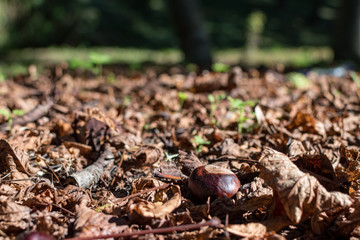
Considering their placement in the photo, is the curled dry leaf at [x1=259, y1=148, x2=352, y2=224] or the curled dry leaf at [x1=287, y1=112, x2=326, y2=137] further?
the curled dry leaf at [x1=287, y1=112, x2=326, y2=137]

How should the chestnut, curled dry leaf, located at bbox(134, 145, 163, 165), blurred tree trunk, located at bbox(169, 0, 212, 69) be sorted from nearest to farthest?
1. the chestnut
2. curled dry leaf, located at bbox(134, 145, 163, 165)
3. blurred tree trunk, located at bbox(169, 0, 212, 69)

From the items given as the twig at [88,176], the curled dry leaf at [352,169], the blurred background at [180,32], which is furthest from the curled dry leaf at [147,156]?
the blurred background at [180,32]

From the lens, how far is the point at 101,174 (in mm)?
1854

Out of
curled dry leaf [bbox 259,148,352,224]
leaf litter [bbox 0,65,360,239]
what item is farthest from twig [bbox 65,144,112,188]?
curled dry leaf [bbox 259,148,352,224]

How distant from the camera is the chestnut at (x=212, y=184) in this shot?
5.02ft

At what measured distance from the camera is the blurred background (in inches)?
247

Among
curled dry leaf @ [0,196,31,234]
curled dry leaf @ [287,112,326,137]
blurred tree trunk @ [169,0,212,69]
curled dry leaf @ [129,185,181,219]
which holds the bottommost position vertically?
curled dry leaf @ [0,196,31,234]

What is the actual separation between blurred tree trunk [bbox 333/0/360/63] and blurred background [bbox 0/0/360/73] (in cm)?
2

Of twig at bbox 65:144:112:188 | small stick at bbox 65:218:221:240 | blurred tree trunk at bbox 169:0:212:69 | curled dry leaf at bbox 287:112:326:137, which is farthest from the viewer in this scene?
blurred tree trunk at bbox 169:0:212:69

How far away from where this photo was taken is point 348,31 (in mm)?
6316

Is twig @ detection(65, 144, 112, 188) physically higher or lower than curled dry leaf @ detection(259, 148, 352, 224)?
lower

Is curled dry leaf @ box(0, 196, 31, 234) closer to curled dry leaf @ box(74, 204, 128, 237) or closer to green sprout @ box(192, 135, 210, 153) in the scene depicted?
curled dry leaf @ box(74, 204, 128, 237)

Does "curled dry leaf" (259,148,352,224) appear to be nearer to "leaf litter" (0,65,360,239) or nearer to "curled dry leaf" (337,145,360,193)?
"leaf litter" (0,65,360,239)

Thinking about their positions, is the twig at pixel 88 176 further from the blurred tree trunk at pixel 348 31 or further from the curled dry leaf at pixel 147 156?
the blurred tree trunk at pixel 348 31
